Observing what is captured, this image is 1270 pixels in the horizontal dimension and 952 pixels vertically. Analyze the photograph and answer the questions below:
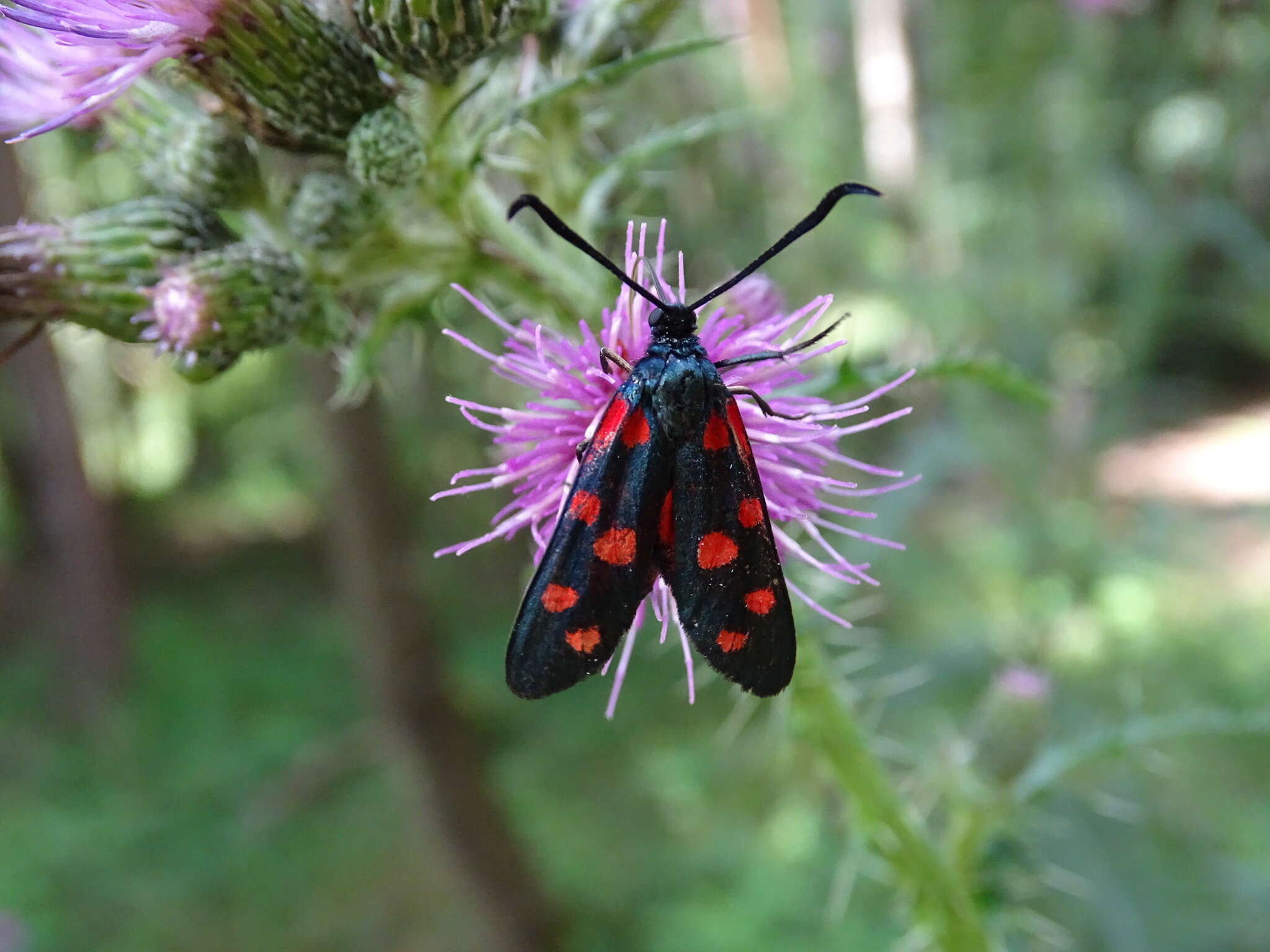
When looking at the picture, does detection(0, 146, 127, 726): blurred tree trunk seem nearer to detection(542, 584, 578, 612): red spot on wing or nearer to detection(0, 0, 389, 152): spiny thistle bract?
detection(0, 0, 389, 152): spiny thistle bract

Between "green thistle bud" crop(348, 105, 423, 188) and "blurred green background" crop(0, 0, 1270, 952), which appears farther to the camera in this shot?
"blurred green background" crop(0, 0, 1270, 952)

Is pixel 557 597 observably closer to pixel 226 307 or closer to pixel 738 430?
pixel 738 430

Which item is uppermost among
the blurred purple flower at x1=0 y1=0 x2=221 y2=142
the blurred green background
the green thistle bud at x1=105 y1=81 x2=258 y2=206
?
the blurred purple flower at x1=0 y1=0 x2=221 y2=142

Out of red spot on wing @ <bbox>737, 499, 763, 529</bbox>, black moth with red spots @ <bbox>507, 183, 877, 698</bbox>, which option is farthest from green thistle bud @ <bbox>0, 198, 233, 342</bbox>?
red spot on wing @ <bbox>737, 499, 763, 529</bbox>

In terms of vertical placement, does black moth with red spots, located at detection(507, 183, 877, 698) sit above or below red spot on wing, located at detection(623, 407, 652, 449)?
below

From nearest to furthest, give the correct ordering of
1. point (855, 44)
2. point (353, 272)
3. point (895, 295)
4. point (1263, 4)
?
1. point (353, 272)
2. point (895, 295)
3. point (1263, 4)
4. point (855, 44)

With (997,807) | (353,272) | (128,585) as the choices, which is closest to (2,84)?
(353,272)

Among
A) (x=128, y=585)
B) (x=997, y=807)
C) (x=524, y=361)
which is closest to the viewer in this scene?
(x=524, y=361)

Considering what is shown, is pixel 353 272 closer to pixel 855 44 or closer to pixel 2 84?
pixel 2 84
